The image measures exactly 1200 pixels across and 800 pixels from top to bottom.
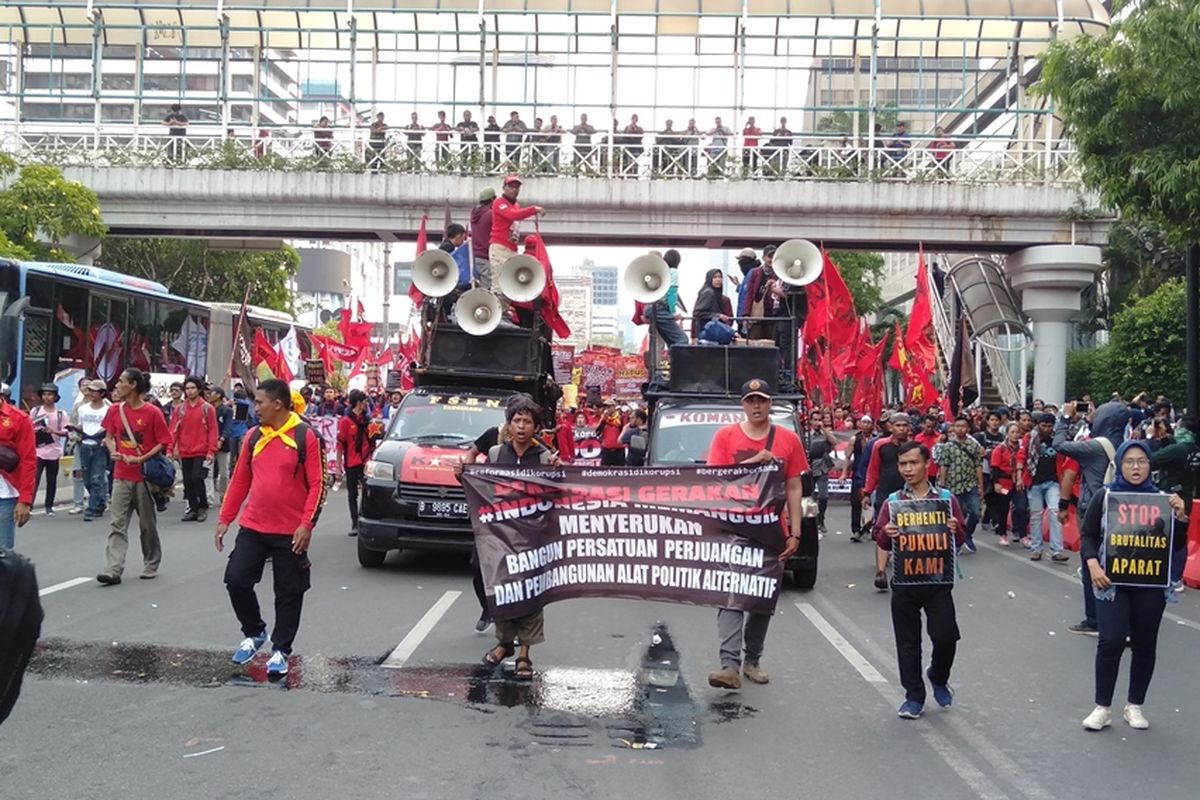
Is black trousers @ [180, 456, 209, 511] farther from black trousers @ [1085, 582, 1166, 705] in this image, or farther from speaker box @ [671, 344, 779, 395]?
black trousers @ [1085, 582, 1166, 705]

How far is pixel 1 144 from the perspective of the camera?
1164 inches

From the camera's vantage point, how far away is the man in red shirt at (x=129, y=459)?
1109 centimetres

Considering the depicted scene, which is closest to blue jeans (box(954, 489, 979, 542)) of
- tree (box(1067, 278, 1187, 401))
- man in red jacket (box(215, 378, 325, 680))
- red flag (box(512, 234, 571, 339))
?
red flag (box(512, 234, 571, 339))

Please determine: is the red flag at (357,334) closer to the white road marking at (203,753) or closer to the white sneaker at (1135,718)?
the white road marking at (203,753)

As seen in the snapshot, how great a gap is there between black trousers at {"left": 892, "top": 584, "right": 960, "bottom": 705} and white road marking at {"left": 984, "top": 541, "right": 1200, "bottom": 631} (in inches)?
190

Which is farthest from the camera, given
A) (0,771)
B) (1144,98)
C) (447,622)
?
(1144,98)

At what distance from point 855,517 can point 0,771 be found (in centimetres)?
1362

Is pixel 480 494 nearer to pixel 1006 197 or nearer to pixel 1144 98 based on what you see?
pixel 1144 98

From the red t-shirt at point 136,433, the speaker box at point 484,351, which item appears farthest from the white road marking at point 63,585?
the speaker box at point 484,351

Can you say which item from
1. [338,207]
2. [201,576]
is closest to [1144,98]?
[201,576]

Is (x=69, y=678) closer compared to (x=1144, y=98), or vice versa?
(x=69, y=678)

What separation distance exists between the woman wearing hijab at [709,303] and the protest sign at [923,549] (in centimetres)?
891

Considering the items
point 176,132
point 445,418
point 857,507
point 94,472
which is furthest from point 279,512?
point 176,132

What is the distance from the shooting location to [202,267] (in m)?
42.7
